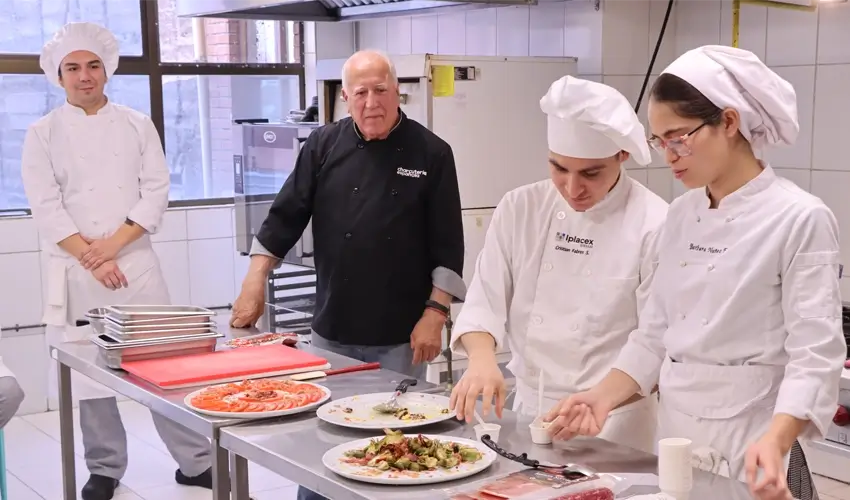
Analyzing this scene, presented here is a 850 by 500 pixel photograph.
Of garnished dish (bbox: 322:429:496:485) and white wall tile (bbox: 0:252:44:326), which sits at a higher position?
garnished dish (bbox: 322:429:496:485)

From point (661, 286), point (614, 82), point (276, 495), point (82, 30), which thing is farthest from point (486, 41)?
point (661, 286)

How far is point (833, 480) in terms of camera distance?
3850mm

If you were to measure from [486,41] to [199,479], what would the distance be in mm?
2305

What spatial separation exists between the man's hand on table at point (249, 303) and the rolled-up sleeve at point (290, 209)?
137 mm

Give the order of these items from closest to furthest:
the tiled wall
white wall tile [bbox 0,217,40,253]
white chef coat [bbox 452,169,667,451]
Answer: white chef coat [bbox 452,169,667,451], the tiled wall, white wall tile [bbox 0,217,40,253]

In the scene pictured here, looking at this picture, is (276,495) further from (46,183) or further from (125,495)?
(46,183)

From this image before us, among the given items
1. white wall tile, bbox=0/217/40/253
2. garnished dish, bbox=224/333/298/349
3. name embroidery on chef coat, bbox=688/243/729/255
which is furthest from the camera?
white wall tile, bbox=0/217/40/253

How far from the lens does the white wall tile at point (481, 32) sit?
4.70m

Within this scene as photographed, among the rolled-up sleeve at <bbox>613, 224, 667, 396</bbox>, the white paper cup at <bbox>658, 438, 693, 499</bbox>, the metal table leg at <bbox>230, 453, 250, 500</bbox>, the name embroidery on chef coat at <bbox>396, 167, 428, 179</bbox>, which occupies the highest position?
the name embroidery on chef coat at <bbox>396, 167, 428, 179</bbox>

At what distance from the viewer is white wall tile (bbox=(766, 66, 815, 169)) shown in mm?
3883

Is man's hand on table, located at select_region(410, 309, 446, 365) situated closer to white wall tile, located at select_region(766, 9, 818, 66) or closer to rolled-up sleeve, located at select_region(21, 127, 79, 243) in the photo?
rolled-up sleeve, located at select_region(21, 127, 79, 243)

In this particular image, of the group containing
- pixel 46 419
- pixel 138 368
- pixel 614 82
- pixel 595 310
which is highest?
pixel 614 82

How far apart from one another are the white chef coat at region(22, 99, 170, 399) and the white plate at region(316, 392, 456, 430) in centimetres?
180

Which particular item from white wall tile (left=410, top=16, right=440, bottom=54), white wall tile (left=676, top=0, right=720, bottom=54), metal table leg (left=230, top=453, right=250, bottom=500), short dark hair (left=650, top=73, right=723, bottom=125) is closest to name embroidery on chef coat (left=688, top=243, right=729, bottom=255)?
short dark hair (left=650, top=73, right=723, bottom=125)
